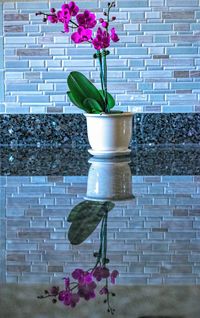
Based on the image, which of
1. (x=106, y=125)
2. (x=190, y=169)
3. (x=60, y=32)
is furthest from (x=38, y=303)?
(x=60, y=32)

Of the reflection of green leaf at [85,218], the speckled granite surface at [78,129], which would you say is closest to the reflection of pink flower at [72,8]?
the speckled granite surface at [78,129]

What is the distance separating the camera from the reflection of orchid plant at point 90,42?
1364mm

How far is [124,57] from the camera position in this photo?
A: 159 cm

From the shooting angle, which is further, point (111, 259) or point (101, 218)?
point (101, 218)

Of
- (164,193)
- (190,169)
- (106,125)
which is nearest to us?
(164,193)

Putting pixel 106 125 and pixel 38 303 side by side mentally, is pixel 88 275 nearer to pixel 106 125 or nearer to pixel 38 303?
pixel 38 303

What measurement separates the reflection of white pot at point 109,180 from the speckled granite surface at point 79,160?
21mm

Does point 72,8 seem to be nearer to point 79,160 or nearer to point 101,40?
point 101,40

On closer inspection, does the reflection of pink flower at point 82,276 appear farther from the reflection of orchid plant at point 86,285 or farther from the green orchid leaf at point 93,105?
the green orchid leaf at point 93,105

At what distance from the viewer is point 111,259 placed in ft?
1.82

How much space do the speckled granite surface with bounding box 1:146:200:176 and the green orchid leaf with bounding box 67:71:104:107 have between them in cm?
15

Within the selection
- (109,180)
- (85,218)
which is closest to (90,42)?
(109,180)

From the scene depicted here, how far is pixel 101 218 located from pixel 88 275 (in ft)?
0.76

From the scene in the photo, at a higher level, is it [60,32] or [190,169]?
[60,32]
